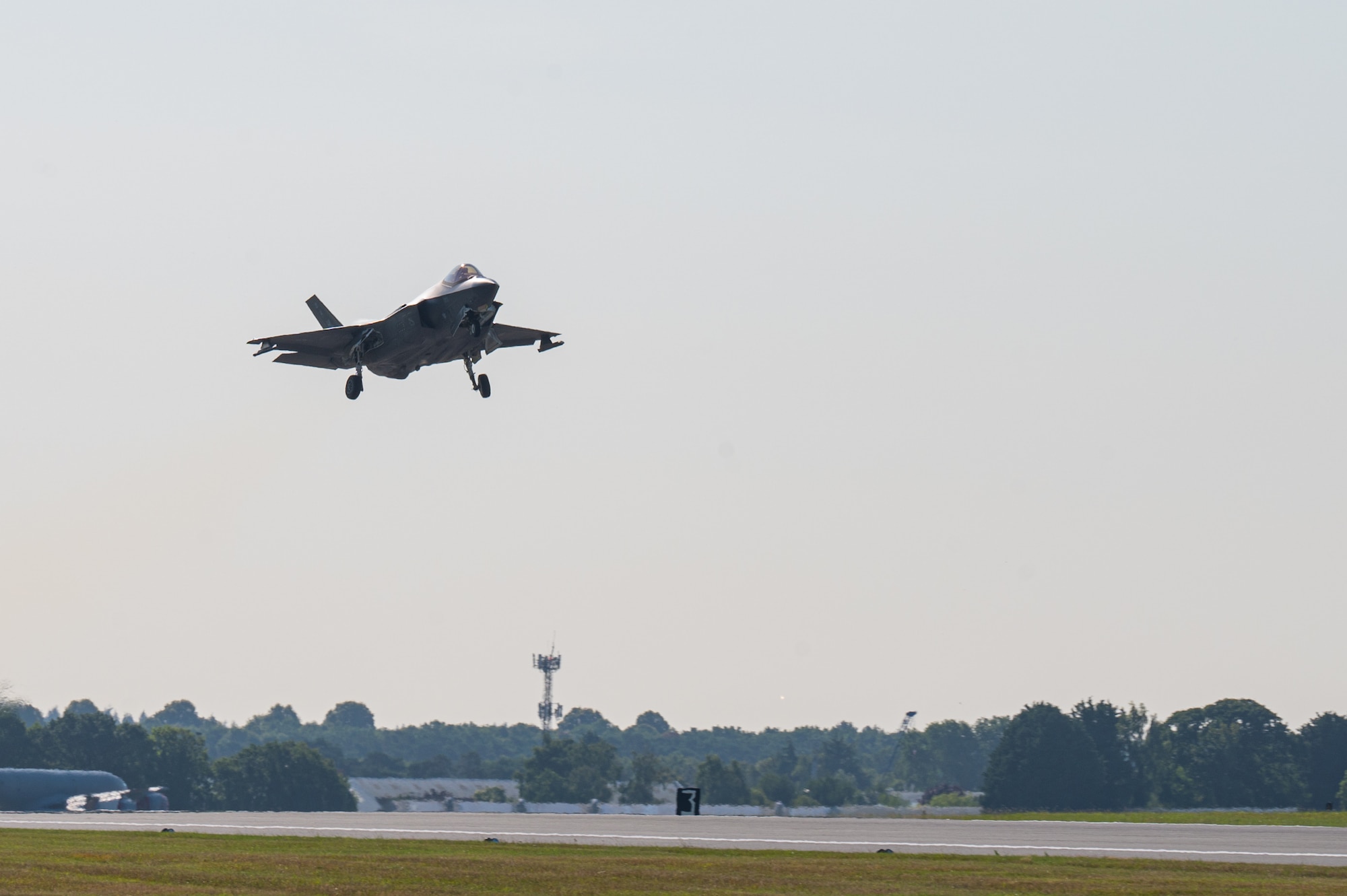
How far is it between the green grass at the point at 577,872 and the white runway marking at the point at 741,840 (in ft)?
13.8

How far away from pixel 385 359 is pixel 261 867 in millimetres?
18913

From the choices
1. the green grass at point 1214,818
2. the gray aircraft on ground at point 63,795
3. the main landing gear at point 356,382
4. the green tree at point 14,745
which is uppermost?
the main landing gear at point 356,382

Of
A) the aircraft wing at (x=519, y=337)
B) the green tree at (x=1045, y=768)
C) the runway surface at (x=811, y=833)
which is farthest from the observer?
the green tree at (x=1045, y=768)

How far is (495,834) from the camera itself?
6222cm

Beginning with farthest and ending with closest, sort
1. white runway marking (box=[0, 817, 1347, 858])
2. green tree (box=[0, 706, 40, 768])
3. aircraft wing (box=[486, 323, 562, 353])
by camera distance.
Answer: green tree (box=[0, 706, 40, 768])
aircraft wing (box=[486, 323, 562, 353])
white runway marking (box=[0, 817, 1347, 858])

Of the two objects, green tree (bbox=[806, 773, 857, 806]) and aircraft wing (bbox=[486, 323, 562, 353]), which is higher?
aircraft wing (bbox=[486, 323, 562, 353])

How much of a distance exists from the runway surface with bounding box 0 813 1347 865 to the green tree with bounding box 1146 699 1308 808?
4318 inches

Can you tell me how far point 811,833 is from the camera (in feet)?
212

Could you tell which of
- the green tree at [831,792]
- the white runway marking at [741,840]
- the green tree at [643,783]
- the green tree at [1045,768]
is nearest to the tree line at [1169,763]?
the green tree at [1045,768]

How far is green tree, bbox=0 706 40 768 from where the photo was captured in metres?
194

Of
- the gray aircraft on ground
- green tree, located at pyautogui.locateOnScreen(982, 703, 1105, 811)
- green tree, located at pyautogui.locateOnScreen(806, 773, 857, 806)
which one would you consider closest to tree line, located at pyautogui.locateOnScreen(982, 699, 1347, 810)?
Answer: green tree, located at pyautogui.locateOnScreen(982, 703, 1105, 811)

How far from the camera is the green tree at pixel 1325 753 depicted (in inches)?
7136

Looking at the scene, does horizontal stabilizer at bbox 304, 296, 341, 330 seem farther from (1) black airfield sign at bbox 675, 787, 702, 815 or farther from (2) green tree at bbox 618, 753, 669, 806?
(2) green tree at bbox 618, 753, 669, 806

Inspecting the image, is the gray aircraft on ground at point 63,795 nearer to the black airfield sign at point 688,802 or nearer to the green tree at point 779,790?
the black airfield sign at point 688,802
